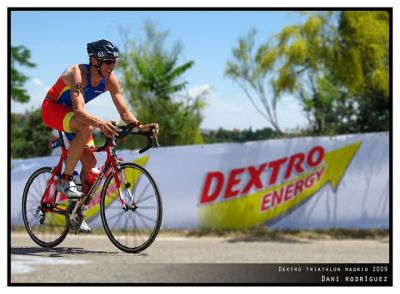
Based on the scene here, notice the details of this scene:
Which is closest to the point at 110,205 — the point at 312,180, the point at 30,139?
the point at 30,139

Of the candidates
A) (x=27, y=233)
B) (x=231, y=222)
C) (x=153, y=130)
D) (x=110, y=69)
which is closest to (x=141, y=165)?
(x=153, y=130)

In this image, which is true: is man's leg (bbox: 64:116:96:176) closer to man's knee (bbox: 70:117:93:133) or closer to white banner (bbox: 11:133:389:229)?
man's knee (bbox: 70:117:93:133)

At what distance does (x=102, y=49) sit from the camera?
10.9ft

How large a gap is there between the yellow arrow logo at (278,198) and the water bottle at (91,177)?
48.6 m

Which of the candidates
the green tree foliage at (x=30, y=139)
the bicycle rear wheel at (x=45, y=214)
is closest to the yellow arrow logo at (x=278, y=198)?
the green tree foliage at (x=30, y=139)

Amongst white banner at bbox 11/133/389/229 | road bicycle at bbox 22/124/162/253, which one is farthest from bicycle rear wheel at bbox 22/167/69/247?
white banner at bbox 11/133/389/229

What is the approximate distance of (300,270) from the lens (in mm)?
6617

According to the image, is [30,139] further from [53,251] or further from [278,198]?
[278,198]

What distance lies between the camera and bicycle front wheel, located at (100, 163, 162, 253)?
10.8ft

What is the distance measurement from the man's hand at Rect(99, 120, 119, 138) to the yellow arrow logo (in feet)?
160

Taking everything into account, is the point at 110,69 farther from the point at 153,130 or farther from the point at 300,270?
the point at 300,270

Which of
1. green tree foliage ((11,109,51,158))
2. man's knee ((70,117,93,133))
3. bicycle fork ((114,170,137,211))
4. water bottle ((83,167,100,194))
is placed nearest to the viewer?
man's knee ((70,117,93,133))

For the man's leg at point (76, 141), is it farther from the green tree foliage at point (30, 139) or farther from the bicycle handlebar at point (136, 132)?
the green tree foliage at point (30, 139)

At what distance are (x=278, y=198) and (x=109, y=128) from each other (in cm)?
5788
